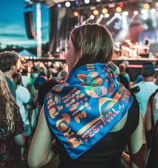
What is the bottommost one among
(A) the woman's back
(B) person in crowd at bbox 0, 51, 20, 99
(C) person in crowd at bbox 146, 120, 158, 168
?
(C) person in crowd at bbox 146, 120, 158, 168

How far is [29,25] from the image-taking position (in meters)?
13.9

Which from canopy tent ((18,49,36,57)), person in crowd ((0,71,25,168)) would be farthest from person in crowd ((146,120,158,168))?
canopy tent ((18,49,36,57))

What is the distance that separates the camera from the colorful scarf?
3.43 feet

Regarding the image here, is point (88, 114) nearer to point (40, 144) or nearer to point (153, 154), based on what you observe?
point (40, 144)

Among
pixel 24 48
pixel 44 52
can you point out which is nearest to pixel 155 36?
pixel 44 52

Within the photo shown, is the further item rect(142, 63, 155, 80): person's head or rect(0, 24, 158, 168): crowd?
rect(142, 63, 155, 80): person's head

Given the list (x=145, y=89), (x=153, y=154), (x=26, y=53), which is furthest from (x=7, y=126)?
(x=26, y=53)

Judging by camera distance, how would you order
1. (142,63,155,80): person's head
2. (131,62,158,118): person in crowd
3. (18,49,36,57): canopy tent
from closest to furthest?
(131,62,158,118): person in crowd < (142,63,155,80): person's head < (18,49,36,57): canopy tent

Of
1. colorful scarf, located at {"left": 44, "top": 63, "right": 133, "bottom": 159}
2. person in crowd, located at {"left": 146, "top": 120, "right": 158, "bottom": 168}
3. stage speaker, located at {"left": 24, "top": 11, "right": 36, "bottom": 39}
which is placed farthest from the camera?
stage speaker, located at {"left": 24, "top": 11, "right": 36, "bottom": 39}

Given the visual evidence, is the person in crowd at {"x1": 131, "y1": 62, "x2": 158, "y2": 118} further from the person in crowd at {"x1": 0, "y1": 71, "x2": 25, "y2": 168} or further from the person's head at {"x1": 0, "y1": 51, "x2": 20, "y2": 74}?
the person in crowd at {"x1": 0, "y1": 71, "x2": 25, "y2": 168}

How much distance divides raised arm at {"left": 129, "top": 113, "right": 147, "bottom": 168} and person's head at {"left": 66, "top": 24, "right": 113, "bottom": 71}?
13.5 inches

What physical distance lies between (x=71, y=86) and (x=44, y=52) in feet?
45.8

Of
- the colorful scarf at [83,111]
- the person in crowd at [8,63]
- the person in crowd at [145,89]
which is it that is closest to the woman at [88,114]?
the colorful scarf at [83,111]

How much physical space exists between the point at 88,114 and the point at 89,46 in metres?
0.31
